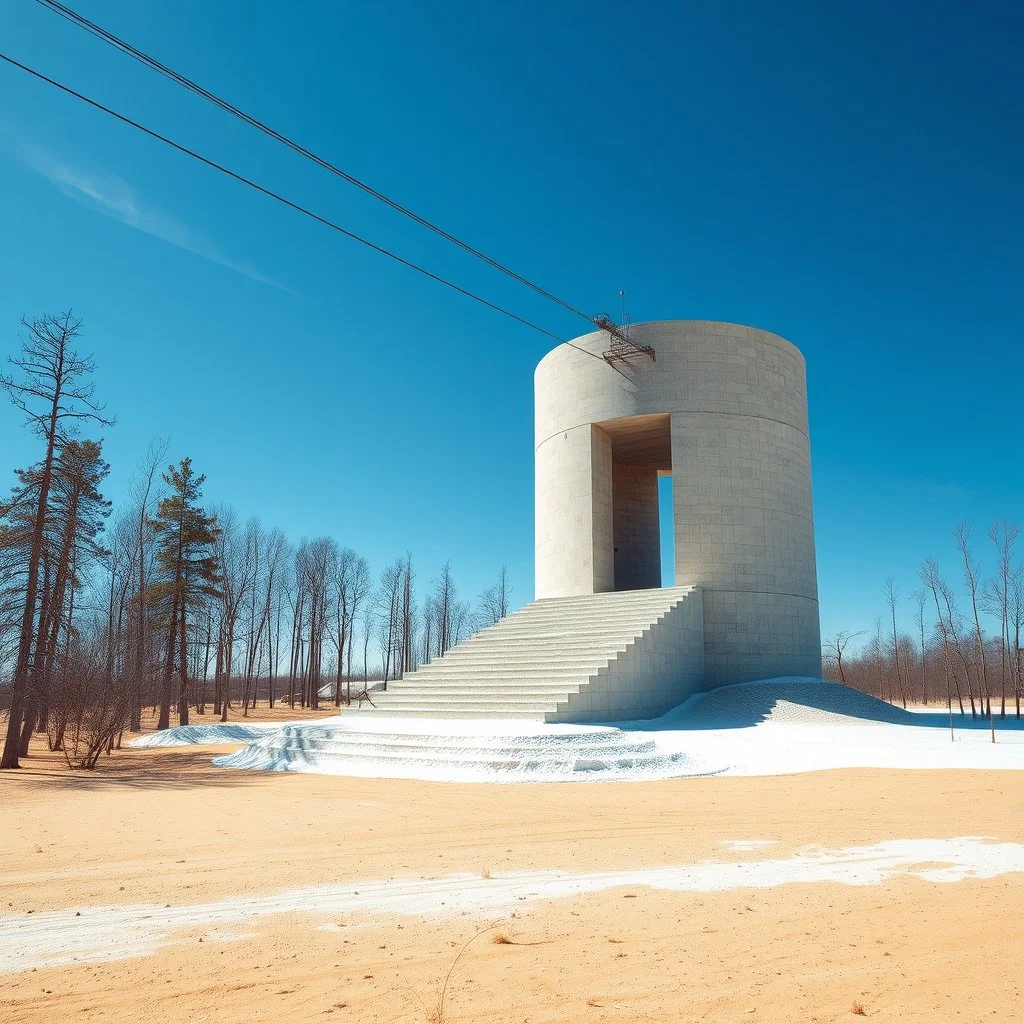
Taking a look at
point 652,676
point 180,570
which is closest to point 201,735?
point 180,570

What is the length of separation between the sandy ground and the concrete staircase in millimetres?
5454

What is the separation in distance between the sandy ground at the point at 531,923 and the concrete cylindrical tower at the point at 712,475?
38.0 feet

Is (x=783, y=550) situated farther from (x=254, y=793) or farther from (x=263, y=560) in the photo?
(x=263, y=560)

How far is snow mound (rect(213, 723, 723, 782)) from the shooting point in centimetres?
1056

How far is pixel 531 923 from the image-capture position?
412 cm

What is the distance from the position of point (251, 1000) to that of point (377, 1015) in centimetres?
54

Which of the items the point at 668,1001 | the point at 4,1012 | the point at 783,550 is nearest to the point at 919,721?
the point at 783,550

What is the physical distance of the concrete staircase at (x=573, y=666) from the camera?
13.9 meters

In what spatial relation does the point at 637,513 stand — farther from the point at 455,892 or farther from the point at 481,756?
the point at 455,892

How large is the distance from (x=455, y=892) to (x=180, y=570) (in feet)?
80.3

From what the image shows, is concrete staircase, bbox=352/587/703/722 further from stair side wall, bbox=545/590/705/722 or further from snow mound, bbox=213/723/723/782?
snow mound, bbox=213/723/723/782

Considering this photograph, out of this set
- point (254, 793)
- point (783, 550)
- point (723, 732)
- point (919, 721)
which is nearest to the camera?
point (254, 793)

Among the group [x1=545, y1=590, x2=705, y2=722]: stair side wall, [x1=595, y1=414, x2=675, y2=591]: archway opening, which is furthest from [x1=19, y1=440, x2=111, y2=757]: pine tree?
[x1=595, y1=414, x2=675, y2=591]: archway opening

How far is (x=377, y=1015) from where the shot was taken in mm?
2998
